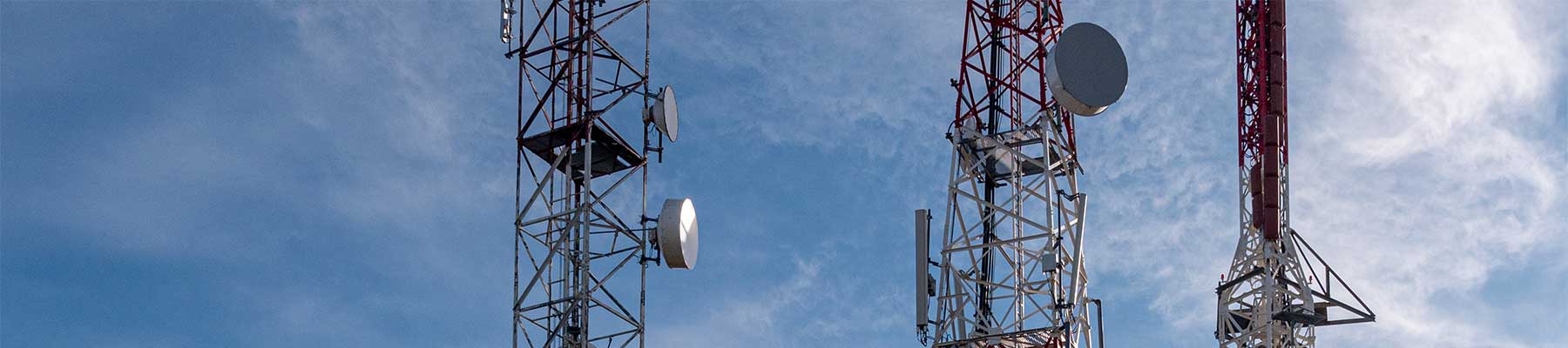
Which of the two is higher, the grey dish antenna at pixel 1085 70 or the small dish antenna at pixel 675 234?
the grey dish antenna at pixel 1085 70

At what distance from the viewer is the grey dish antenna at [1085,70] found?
47.2 m

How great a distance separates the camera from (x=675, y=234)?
4831 centimetres

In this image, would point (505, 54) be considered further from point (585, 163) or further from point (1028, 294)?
point (1028, 294)

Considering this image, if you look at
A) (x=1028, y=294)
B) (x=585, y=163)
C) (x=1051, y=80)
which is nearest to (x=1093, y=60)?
(x=1051, y=80)

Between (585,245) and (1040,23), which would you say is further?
(1040,23)

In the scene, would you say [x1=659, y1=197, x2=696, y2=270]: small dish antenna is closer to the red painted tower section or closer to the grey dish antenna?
the grey dish antenna

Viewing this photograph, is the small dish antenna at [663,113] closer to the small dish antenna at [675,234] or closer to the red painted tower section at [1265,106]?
the small dish antenna at [675,234]

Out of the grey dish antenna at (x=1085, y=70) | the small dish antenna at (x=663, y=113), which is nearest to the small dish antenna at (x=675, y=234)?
the small dish antenna at (x=663, y=113)

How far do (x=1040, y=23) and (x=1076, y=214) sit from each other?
569 cm

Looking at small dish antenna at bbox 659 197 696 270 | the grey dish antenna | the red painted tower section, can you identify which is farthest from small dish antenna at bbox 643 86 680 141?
the red painted tower section

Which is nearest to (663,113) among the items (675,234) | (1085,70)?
(675,234)

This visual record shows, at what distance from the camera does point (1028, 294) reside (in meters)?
48.0

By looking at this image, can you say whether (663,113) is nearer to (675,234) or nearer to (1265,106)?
(675,234)

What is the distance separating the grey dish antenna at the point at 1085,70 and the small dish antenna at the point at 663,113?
31.6ft
